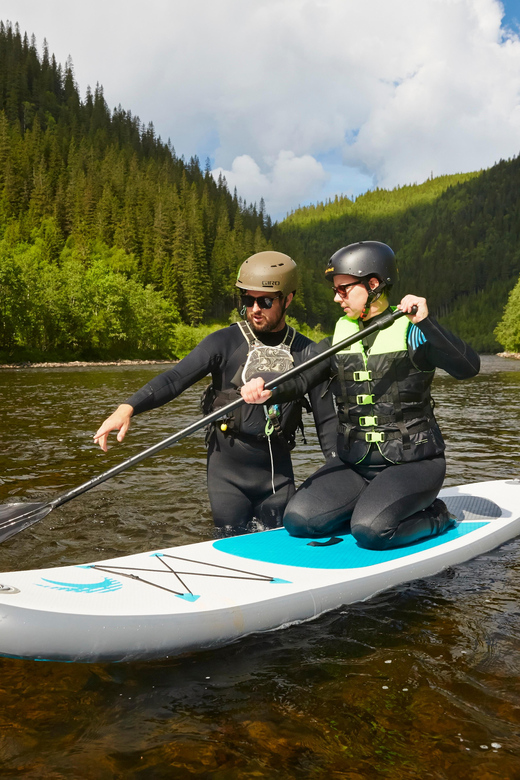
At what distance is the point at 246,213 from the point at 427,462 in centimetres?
13993

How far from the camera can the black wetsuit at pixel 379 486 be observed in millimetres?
4164

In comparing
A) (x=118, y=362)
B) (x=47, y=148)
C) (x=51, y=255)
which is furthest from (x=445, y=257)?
(x=118, y=362)

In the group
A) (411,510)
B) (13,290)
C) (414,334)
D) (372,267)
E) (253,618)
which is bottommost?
(253,618)

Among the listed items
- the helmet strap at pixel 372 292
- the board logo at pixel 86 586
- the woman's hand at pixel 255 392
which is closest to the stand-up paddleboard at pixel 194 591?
the board logo at pixel 86 586

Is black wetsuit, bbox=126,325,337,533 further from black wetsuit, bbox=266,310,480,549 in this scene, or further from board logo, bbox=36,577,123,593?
board logo, bbox=36,577,123,593

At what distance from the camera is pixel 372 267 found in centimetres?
440

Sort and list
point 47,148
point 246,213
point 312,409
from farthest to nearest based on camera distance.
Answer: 1. point 246,213
2. point 47,148
3. point 312,409

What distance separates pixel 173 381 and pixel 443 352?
6.51ft

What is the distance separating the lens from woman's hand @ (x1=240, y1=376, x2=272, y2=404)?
4344 millimetres

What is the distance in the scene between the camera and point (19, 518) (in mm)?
4406

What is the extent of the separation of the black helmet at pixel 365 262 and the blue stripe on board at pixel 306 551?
6.24ft

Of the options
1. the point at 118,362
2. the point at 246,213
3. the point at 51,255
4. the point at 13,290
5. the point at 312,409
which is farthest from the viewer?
the point at 246,213

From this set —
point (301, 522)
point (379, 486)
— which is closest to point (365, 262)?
point (379, 486)

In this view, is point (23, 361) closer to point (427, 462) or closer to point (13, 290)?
point (13, 290)
